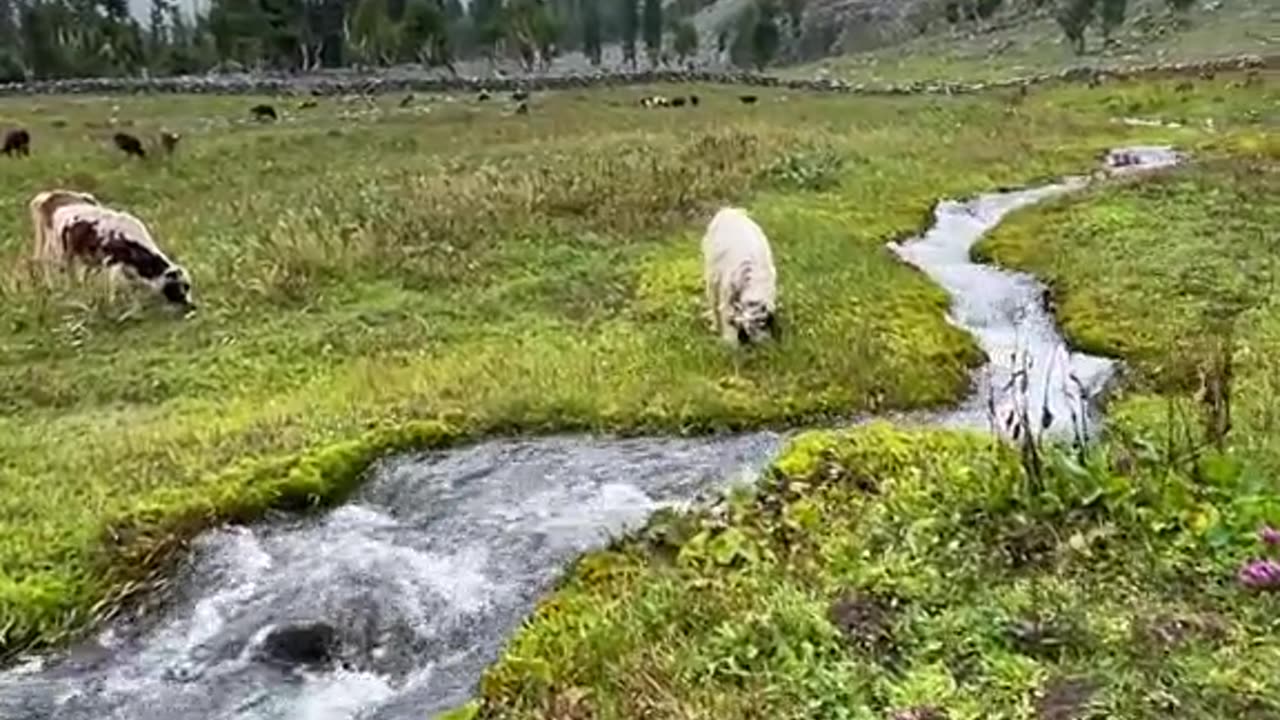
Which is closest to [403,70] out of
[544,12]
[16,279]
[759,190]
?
[544,12]

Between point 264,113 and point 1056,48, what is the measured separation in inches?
3651

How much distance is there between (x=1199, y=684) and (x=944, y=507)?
2.78 meters

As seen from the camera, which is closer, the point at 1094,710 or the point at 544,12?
the point at 1094,710

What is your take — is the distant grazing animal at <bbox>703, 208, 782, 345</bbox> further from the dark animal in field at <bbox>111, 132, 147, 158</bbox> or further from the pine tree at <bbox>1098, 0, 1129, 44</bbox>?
the pine tree at <bbox>1098, 0, 1129, 44</bbox>

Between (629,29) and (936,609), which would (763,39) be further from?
(936,609)

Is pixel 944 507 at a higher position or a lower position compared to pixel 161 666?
higher

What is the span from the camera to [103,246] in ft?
72.4

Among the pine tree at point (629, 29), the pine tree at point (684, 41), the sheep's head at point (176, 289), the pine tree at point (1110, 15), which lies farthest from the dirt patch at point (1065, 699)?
the pine tree at point (629, 29)

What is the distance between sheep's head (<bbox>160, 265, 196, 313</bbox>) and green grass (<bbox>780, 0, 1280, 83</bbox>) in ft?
306

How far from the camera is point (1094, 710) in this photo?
7719mm

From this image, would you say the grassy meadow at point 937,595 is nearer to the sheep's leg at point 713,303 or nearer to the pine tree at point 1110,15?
the sheep's leg at point 713,303

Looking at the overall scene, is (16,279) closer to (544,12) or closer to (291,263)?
(291,263)

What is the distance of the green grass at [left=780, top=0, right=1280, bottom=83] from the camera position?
113 m

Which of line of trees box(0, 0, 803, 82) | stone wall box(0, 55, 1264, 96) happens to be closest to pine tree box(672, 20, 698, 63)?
line of trees box(0, 0, 803, 82)
